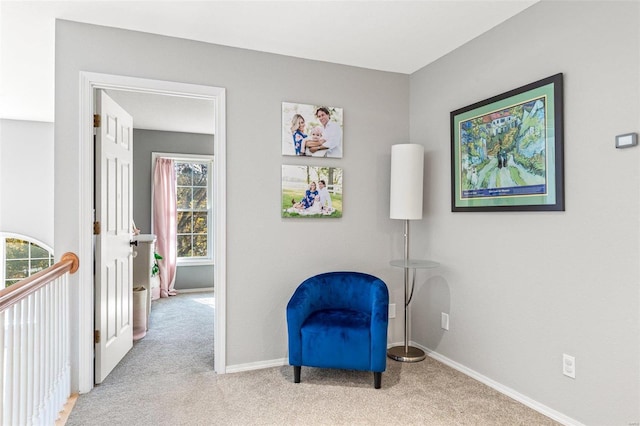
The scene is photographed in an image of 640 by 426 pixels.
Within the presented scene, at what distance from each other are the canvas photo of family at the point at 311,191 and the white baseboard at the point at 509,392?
4.71 feet

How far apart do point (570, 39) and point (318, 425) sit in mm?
2586

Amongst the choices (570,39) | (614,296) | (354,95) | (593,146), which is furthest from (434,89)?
(614,296)

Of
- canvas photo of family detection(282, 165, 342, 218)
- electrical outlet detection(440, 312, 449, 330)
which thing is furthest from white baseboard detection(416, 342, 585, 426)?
canvas photo of family detection(282, 165, 342, 218)

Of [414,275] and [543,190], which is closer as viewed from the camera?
[543,190]

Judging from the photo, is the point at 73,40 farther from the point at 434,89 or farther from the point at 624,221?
the point at 624,221

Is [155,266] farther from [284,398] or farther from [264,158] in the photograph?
[284,398]

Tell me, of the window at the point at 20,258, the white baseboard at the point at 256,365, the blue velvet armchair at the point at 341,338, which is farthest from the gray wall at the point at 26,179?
the blue velvet armchair at the point at 341,338

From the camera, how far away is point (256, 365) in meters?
3.15

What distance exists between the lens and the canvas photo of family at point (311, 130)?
324 centimetres

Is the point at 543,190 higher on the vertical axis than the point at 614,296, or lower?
higher

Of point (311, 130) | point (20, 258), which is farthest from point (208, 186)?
point (311, 130)

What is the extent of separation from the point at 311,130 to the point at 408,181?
887 mm

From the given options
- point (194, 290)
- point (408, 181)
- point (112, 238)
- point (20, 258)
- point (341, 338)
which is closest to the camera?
point (341, 338)

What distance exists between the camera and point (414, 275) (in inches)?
143
